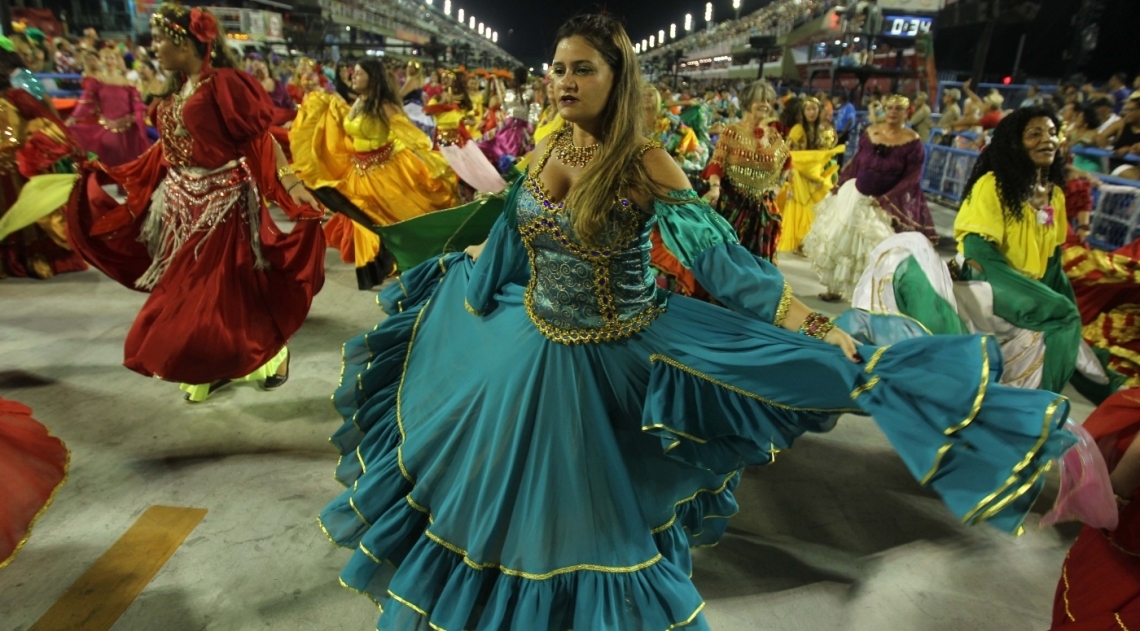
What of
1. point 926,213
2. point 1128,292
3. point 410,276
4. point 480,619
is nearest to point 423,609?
point 480,619

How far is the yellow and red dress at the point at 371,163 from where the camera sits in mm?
5289

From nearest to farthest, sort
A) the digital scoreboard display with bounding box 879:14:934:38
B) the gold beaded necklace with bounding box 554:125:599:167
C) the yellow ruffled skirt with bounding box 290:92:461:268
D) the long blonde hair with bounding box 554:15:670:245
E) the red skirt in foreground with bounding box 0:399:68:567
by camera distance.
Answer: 1. the red skirt in foreground with bounding box 0:399:68:567
2. the long blonde hair with bounding box 554:15:670:245
3. the gold beaded necklace with bounding box 554:125:599:167
4. the yellow ruffled skirt with bounding box 290:92:461:268
5. the digital scoreboard display with bounding box 879:14:934:38

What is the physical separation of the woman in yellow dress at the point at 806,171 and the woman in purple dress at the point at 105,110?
838cm

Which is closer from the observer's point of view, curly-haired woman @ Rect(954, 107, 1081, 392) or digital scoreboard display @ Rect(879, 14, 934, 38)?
curly-haired woman @ Rect(954, 107, 1081, 392)

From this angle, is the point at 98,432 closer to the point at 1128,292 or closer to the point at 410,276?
the point at 410,276

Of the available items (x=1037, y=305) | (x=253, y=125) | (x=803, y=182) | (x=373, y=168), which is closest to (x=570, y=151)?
(x=253, y=125)

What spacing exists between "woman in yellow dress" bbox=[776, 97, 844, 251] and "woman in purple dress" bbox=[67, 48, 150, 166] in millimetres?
8375

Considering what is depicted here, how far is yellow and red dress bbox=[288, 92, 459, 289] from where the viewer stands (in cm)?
529

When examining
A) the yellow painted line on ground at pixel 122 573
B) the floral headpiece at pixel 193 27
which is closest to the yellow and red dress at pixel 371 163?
the floral headpiece at pixel 193 27

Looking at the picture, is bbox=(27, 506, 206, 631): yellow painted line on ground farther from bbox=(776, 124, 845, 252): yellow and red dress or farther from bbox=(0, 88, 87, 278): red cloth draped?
bbox=(776, 124, 845, 252): yellow and red dress

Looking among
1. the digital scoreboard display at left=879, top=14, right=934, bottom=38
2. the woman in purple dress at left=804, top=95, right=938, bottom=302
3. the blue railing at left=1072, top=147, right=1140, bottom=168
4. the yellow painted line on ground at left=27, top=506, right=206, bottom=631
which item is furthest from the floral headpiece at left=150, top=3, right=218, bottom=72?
the digital scoreboard display at left=879, top=14, right=934, bottom=38

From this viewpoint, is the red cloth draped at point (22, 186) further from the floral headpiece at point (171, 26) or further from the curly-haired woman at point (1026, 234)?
the curly-haired woman at point (1026, 234)

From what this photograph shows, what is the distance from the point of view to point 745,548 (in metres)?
2.78

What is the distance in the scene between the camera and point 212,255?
3346 mm
